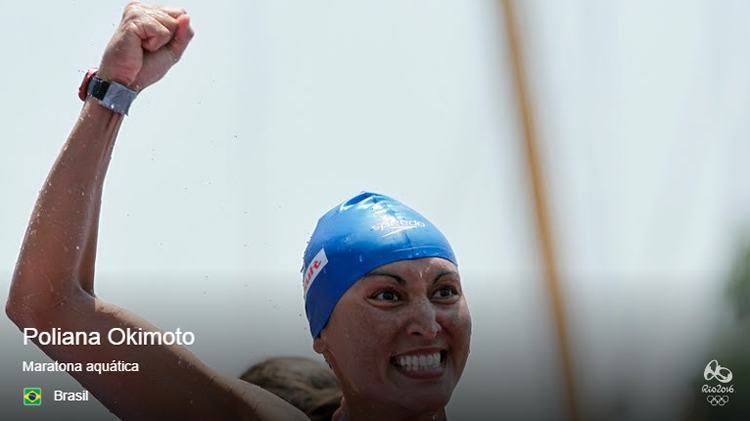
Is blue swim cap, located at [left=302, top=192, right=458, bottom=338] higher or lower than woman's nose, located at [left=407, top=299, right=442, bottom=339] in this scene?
higher

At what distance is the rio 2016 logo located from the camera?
10.7 feet

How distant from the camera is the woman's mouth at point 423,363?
7.38ft

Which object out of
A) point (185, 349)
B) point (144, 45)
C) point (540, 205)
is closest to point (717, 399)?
point (540, 205)

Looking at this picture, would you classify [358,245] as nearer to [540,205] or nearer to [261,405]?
[261,405]

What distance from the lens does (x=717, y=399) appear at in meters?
3.28

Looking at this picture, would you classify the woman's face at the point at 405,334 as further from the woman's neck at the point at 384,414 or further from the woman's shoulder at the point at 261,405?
the woman's shoulder at the point at 261,405

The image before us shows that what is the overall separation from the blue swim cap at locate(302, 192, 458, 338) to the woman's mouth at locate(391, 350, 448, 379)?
0.21 meters

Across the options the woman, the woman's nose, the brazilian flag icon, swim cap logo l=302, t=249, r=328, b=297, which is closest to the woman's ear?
the woman

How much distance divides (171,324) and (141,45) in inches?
43.2

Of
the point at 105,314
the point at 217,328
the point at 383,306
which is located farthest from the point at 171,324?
the point at 383,306

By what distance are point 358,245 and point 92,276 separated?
592 mm

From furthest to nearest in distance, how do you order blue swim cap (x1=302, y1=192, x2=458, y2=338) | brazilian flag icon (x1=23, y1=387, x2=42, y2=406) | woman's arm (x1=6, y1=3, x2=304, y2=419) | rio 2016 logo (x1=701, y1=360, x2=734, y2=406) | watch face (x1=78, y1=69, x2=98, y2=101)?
rio 2016 logo (x1=701, y1=360, x2=734, y2=406) < brazilian flag icon (x1=23, y1=387, x2=42, y2=406) < blue swim cap (x1=302, y1=192, x2=458, y2=338) < watch face (x1=78, y1=69, x2=98, y2=101) < woman's arm (x1=6, y1=3, x2=304, y2=419)

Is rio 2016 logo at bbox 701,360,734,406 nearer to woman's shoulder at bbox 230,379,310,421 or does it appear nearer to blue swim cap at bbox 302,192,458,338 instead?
blue swim cap at bbox 302,192,458,338

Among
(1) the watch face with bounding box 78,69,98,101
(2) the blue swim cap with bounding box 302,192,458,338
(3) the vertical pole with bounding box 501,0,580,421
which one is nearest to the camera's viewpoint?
(1) the watch face with bounding box 78,69,98,101
